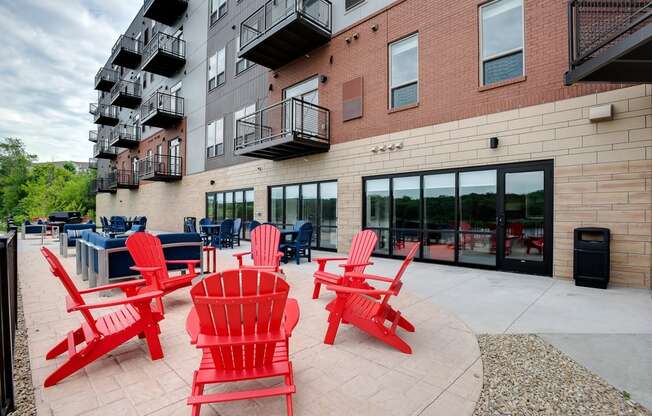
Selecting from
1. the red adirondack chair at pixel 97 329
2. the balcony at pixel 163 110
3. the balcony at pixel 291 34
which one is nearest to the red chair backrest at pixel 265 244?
the red adirondack chair at pixel 97 329

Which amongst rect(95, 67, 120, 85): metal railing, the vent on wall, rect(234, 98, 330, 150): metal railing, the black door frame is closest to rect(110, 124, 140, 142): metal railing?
rect(95, 67, 120, 85): metal railing

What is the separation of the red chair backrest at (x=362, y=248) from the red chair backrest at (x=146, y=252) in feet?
9.29

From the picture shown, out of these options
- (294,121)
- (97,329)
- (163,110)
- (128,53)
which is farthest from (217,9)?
(97,329)

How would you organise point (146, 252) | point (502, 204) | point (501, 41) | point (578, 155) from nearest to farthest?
1. point (146, 252)
2. point (578, 155)
3. point (502, 204)
4. point (501, 41)

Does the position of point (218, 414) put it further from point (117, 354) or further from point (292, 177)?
point (292, 177)

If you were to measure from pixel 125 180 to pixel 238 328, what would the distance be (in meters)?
28.2

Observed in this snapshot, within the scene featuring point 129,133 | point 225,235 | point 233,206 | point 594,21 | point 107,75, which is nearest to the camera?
point 594,21

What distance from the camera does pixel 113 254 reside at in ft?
17.7

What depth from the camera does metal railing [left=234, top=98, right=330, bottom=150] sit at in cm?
1013

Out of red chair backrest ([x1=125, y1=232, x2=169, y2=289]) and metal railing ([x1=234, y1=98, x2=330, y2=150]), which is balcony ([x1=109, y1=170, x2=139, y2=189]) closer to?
metal railing ([x1=234, y1=98, x2=330, y2=150])

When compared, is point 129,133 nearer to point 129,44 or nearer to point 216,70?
point 129,44

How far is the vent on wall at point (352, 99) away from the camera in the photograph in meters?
9.58

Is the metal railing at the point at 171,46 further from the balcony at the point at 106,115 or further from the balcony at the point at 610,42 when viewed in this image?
the balcony at the point at 610,42

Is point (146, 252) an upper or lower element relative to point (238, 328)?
upper
